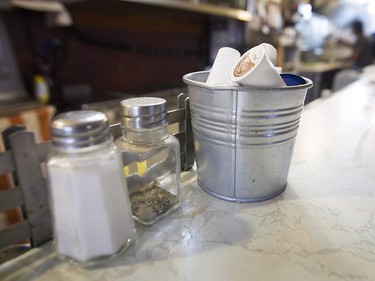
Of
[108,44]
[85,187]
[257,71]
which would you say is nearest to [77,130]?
[85,187]

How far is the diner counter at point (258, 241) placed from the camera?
0.31 m

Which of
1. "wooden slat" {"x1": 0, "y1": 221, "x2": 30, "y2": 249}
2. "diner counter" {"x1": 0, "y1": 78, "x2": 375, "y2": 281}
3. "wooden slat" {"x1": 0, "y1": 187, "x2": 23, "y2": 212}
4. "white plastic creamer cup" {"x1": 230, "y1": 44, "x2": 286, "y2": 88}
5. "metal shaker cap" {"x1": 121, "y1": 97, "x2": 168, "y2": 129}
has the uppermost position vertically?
"white plastic creamer cup" {"x1": 230, "y1": 44, "x2": 286, "y2": 88}

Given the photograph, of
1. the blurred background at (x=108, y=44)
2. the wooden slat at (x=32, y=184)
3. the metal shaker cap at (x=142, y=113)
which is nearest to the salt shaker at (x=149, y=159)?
the metal shaker cap at (x=142, y=113)

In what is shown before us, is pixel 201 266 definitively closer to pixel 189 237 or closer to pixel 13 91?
pixel 189 237

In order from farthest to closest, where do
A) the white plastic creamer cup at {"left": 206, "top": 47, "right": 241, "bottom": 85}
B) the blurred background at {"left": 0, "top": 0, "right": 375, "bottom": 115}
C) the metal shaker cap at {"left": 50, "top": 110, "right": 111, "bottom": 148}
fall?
the blurred background at {"left": 0, "top": 0, "right": 375, "bottom": 115}
the white plastic creamer cup at {"left": 206, "top": 47, "right": 241, "bottom": 85}
the metal shaker cap at {"left": 50, "top": 110, "right": 111, "bottom": 148}

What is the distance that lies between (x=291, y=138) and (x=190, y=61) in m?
2.30

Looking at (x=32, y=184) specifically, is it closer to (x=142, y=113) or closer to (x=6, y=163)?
(x=6, y=163)

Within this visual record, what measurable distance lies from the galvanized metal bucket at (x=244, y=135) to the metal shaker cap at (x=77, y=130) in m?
0.17

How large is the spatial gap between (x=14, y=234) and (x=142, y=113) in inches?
8.3

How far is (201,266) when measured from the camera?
1.05 feet

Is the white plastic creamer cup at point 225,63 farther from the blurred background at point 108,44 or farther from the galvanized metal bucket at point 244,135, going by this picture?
the blurred background at point 108,44

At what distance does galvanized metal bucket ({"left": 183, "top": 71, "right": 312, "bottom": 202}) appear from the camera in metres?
0.38

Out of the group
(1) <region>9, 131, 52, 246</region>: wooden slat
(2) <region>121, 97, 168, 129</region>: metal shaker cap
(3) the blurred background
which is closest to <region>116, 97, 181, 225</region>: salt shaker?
(2) <region>121, 97, 168, 129</region>: metal shaker cap

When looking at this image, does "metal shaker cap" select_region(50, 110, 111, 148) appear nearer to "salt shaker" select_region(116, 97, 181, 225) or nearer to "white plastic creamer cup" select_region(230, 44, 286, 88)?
"salt shaker" select_region(116, 97, 181, 225)
